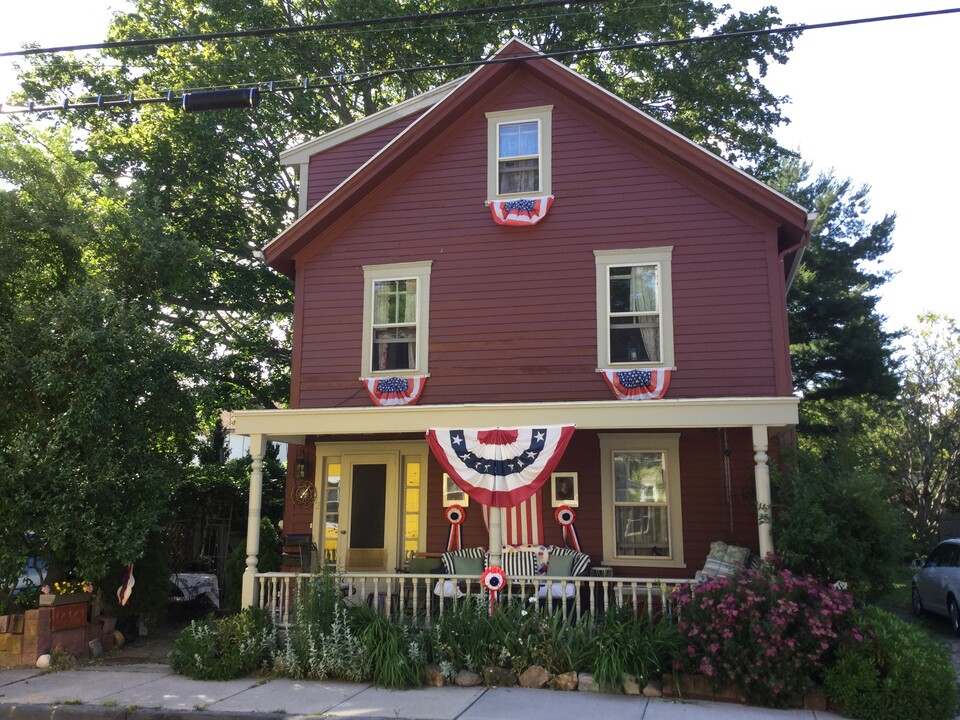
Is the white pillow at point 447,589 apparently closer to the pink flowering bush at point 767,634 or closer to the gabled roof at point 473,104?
the pink flowering bush at point 767,634

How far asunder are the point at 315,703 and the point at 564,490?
5.22m

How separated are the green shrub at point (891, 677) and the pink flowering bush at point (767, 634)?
0.64 feet

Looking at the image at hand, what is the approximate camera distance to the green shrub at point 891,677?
694 centimetres

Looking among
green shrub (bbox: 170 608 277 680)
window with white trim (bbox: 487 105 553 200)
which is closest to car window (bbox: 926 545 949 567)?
window with white trim (bbox: 487 105 553 200)

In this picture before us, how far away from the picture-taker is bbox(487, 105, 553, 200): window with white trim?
1261 centimetres

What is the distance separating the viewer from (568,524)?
37.8 feet

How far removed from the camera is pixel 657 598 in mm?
9523

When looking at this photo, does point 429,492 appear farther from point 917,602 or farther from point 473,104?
point 917,602

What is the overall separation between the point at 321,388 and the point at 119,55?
43.5ft

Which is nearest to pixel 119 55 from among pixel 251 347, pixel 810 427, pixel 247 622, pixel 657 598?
pixel 251 347

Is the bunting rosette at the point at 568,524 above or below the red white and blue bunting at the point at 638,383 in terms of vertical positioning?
below

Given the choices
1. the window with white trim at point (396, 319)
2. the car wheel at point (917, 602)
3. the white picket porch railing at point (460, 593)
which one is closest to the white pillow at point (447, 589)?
the white picket porch railing at point (460, 593)

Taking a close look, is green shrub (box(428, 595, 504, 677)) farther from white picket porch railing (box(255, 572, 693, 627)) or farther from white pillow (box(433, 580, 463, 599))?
white pillow (box(433, 580, 463, 599))

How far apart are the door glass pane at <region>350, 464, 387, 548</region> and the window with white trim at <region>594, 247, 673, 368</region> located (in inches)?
159
